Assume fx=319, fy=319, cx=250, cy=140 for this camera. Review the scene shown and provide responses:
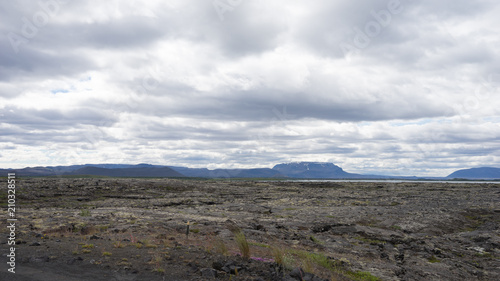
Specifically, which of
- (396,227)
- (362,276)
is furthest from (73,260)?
(396,227)

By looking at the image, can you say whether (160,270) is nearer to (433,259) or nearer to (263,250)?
(263,250)

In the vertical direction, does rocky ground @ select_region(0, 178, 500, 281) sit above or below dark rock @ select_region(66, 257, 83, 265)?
below

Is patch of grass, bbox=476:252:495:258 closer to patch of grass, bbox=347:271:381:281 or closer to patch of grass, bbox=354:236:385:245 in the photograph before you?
patch of grass, bbox=354:236:385:245

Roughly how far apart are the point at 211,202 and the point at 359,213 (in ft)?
74.9

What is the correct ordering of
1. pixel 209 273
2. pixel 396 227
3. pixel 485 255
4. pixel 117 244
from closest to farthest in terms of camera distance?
pixel 209 273
pixel 117 244
pixel 485 255
pixel 396 227

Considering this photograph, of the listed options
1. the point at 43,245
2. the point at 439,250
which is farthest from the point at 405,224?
the point at 43,245

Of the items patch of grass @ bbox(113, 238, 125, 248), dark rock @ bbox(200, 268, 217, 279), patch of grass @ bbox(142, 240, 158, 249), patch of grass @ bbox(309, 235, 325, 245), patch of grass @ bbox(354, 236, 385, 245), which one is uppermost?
patch of grass @ bbox(113, 238, 125, 248)

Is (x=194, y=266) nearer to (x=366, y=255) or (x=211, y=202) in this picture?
(x=366, y=255)

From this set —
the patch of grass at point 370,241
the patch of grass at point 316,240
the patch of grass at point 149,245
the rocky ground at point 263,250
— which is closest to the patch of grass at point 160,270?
the rocky ground at point 263,250

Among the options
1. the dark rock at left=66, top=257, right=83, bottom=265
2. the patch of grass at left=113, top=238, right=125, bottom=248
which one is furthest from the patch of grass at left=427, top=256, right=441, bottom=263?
the dark rock at left=66, top=257, right=83, bottom=265

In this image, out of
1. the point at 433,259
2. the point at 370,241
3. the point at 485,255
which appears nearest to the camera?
the point at 433,259

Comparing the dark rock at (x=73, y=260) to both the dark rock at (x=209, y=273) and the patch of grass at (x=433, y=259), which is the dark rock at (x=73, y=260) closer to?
the dark rock at (x=209, y=273)

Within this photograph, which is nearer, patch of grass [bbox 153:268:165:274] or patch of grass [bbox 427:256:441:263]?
patch of grass [bbox 153:268:165:274]

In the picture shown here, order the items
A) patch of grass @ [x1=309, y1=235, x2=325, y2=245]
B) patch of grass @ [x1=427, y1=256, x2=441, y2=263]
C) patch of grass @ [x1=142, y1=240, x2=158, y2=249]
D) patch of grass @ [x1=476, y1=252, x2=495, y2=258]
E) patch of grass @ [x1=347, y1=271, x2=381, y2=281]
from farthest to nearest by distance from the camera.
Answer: patch of grass @ [x1=309, y1=235, x2=325, y2=245], patch of grass @ [x1=476, y1=252, x2=495, y2=258], patch of grass @ [x1=427, y1=256, x2=441, y2=263], patch of grass @ [x1=142, y1=240, x2=158, y2=249], patch of grass @ [x1=347, y1=271, x2=381, y2=281]
